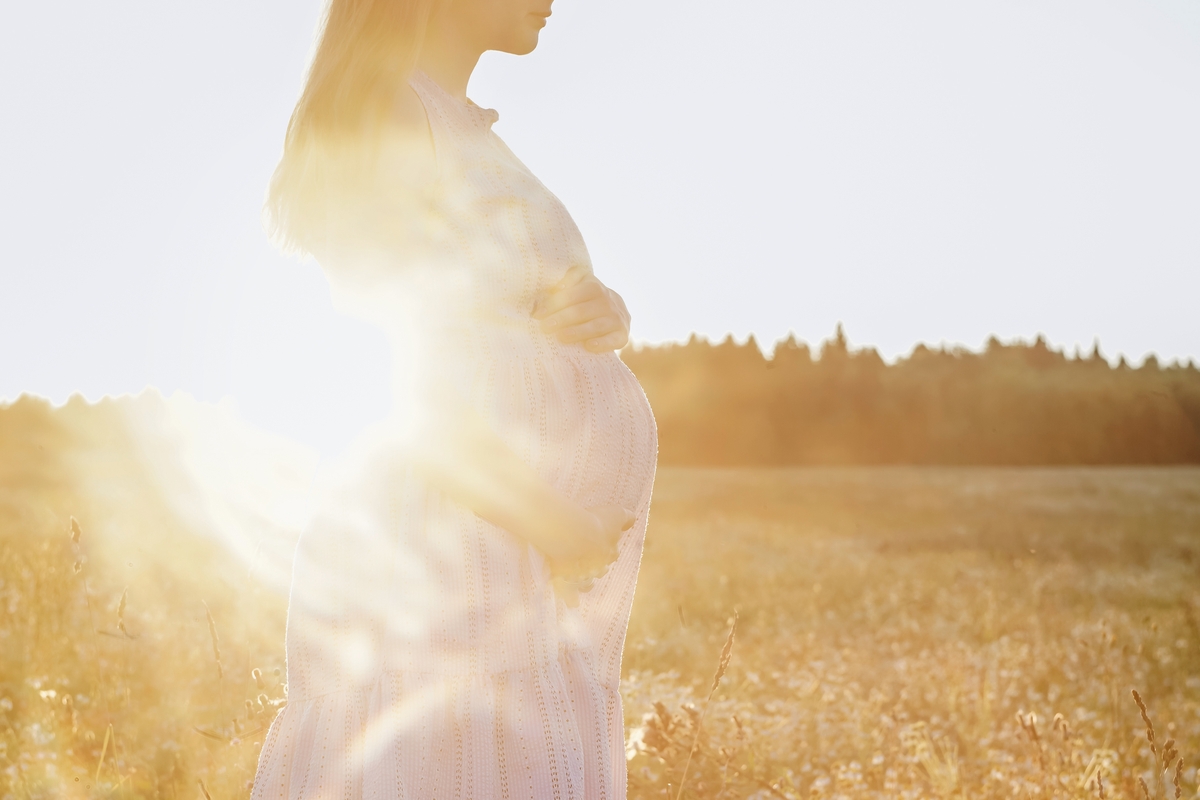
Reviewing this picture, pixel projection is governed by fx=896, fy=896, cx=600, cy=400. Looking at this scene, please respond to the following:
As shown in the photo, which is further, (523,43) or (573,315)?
(523,43)

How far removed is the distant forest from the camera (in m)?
37.3

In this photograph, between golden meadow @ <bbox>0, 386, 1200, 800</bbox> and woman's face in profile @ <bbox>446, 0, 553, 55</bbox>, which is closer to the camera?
woman's face in profile @ <bbox>446, 0, 553, 55</bbox>

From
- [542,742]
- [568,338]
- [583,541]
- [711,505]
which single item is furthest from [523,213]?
[711,505]

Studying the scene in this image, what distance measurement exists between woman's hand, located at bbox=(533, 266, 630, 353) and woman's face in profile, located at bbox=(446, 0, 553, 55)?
0.43m

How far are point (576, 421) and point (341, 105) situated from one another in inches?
24.4

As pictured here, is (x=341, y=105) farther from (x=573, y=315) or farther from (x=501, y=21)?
(x=573, y=315)

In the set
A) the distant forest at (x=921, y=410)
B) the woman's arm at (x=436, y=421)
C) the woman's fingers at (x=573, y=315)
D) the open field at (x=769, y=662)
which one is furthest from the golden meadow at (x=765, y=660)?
the distant forest at (x=921, y=410)

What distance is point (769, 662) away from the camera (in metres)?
6.07

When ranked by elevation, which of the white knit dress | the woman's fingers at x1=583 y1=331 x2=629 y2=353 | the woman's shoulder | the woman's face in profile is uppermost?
the woman's face in profile

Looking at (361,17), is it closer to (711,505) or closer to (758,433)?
(711,505)

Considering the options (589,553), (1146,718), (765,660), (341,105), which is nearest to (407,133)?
(341,105)

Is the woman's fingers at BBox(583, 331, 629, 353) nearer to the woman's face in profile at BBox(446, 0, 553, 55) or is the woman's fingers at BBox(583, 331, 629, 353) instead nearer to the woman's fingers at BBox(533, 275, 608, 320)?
the woman's fingers at BBox(533, 275, 608, 320)

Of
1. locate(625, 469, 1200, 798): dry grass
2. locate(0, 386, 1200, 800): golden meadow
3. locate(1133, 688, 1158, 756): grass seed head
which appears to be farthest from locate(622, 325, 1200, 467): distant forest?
locate(1133, 688, 1158, 756): grass seed head

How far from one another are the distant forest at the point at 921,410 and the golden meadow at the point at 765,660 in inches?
970
